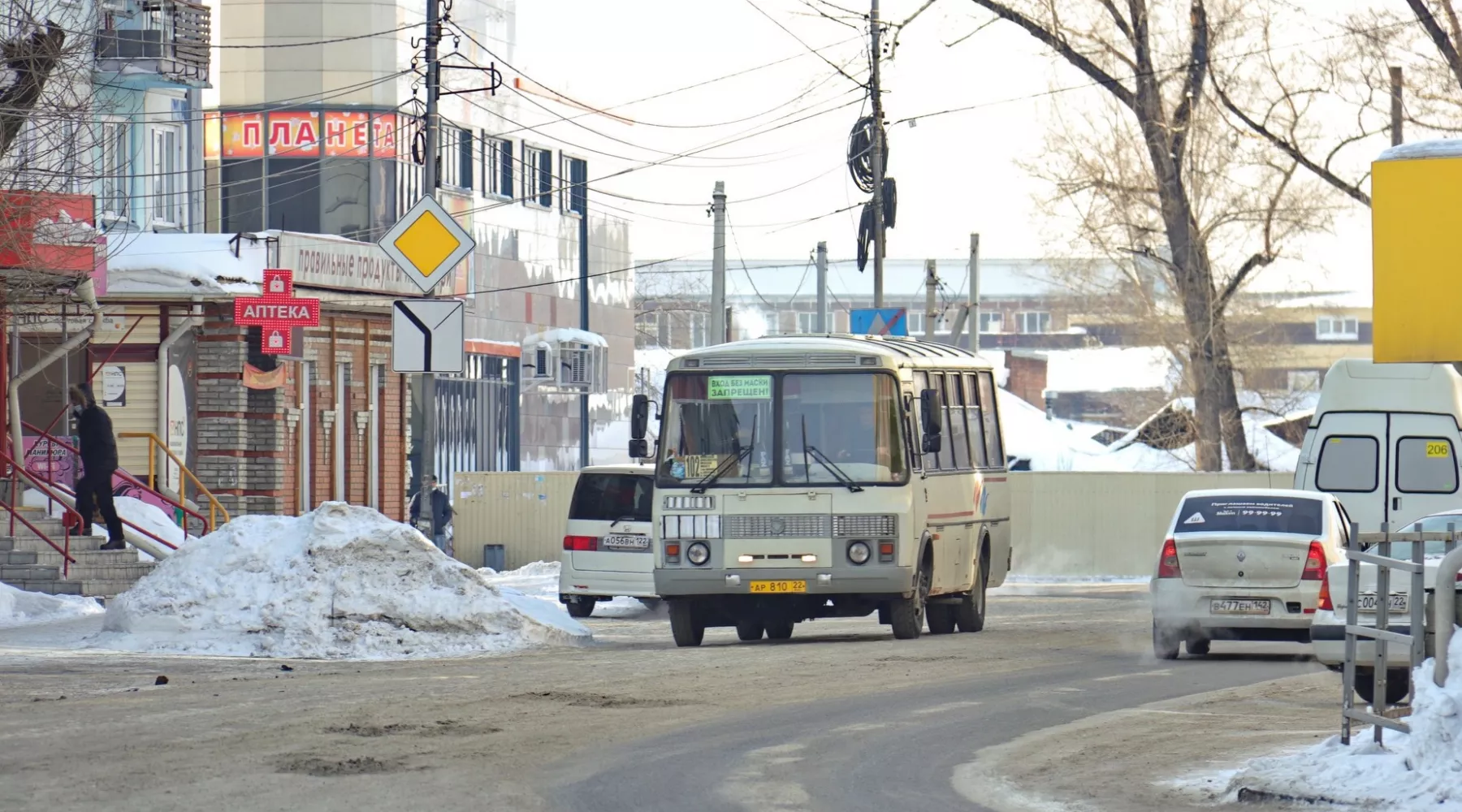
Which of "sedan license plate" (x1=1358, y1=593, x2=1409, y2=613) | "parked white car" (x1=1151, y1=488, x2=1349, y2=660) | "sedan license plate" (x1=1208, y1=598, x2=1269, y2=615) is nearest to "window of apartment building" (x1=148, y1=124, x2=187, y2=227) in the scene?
"parked white car" (x1=1151, y1=488, x2=1349, y2=660)

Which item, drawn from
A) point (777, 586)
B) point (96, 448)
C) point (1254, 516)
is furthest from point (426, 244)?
point (1254, 516)

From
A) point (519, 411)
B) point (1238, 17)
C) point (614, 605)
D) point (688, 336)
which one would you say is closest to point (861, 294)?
point (688, 336)

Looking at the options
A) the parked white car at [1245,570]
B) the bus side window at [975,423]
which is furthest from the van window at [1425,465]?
the parked white car at [1245,570]

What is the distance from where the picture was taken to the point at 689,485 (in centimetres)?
2158

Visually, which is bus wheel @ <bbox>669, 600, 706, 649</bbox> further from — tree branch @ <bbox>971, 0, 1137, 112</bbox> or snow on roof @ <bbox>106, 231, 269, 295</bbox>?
tree branch @ <bbox>971, 0, 1137, 112</bbox>

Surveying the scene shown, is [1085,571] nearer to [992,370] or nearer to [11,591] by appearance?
[992,370]

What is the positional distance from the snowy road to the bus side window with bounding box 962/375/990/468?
123 inches

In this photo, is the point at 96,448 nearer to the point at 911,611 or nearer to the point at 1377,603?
the point at 911,611

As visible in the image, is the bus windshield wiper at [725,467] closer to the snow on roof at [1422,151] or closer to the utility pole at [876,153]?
the snow on roof at [1422,151]

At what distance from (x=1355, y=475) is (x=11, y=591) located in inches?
582

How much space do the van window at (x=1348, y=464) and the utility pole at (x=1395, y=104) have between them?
1438cm

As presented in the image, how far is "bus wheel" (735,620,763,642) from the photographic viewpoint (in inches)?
922

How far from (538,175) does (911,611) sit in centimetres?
3706

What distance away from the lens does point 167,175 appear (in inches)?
1548
